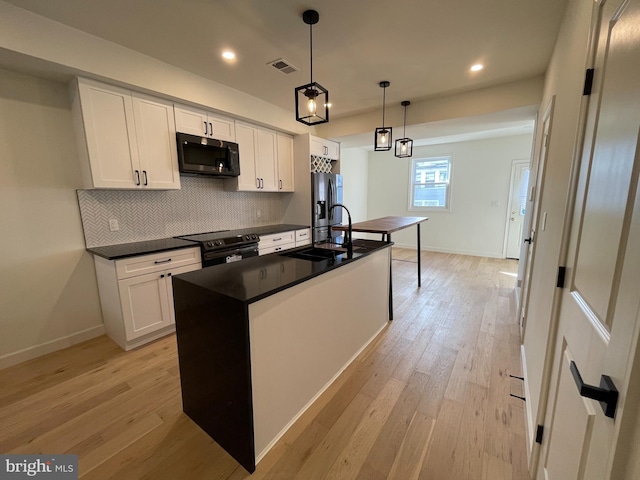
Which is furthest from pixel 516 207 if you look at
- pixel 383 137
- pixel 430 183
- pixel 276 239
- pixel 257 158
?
pixel 257 158

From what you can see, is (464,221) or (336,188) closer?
(336,188)

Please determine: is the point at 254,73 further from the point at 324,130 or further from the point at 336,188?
the point at 336,188

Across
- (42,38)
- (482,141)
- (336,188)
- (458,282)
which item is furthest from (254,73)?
(482,141)

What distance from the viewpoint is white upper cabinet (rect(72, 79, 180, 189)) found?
2.32m

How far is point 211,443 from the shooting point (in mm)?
1544

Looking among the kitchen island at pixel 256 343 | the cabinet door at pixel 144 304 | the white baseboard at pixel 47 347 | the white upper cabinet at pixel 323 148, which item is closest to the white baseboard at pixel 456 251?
the white upper cabinet at pixel 323 148

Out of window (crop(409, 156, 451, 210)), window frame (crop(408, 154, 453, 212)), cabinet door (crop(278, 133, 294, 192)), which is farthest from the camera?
window (crop(409, 156, 451, 210))

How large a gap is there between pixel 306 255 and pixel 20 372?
2.55 m

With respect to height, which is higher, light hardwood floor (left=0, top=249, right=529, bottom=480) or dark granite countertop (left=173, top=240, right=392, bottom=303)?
dark granite countertop (left=173, top=240, right=392, bottom=303)

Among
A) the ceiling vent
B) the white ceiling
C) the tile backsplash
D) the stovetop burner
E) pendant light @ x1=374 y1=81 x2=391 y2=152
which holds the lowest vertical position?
the stovetop burner

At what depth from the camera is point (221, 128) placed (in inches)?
130

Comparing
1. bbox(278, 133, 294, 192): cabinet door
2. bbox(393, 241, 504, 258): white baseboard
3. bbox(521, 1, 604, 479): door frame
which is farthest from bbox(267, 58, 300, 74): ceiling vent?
bbox(393, 241, 504, 258): white baseboard

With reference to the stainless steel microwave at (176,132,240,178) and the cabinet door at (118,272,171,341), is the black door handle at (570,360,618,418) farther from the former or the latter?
the stainless steel microwave at (176,132,240,178)

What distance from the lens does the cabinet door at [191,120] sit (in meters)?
2.90
